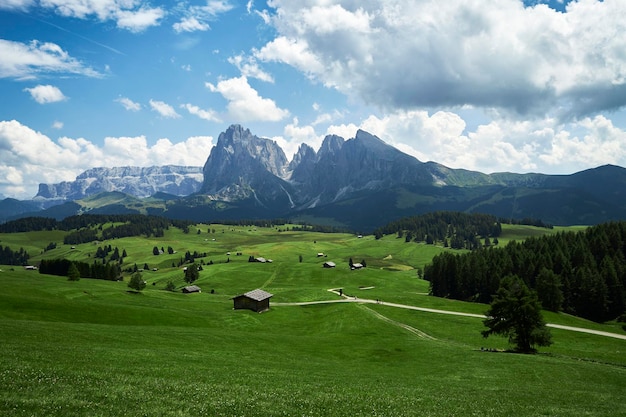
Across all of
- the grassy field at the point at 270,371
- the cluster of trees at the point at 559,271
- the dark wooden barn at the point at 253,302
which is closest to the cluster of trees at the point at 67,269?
the grassy field at the point at 270,371

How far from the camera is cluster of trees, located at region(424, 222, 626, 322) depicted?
111 m

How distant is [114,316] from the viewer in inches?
2581

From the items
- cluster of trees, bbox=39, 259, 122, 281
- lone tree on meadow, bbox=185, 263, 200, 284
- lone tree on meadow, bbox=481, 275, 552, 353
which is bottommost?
lone tree on meadow, bbox=185, 263, 200, 284

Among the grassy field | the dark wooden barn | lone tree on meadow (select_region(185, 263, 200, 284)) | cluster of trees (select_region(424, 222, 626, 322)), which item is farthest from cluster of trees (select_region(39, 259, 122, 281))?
cluster of trees (select_region(424, 222, 626, 322))

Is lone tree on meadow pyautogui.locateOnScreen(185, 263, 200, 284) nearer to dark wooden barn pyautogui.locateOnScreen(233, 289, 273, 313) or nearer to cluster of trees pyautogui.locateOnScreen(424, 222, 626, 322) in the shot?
dark wooden barn pyautogui.locateOnScreen(233, 289, 273, 313)

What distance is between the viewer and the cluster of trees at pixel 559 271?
111 meters

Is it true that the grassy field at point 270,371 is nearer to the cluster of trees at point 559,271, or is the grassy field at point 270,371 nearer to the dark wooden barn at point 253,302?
the dark wooden barn at point 253,302

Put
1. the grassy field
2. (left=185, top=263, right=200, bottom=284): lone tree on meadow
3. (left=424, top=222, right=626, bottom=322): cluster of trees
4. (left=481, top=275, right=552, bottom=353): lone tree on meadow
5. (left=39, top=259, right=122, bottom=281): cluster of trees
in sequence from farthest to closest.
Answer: (left=185, top=263, right=200, bottom=284): lone tree on meadow < (left=39, top=259, right=122, bottom=281): cluster of trees < (left=424, top=222, right=626, bottom=322): cluster of trees < (left=481, top=275, right=552, bottom=353): lone tree on meadow < the grassy field

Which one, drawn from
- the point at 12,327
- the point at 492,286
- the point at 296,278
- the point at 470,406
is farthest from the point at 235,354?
the point at 296,278

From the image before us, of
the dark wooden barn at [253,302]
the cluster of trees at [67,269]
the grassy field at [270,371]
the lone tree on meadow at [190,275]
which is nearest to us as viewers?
the grassy field at [270,371]

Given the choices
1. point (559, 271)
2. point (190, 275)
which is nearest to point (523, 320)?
point (559, 271)

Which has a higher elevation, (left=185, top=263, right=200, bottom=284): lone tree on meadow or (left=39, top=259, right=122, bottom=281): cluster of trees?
(left=39, top=259, right=122, bottom=281): cluster of trees

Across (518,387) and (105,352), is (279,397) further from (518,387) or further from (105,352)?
(518,387)

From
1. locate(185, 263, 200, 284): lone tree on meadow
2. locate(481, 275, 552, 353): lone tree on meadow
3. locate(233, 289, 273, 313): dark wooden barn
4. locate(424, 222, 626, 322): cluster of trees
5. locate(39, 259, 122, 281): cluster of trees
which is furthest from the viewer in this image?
locate(185, 263, 200, 284): lone tree on meadow
